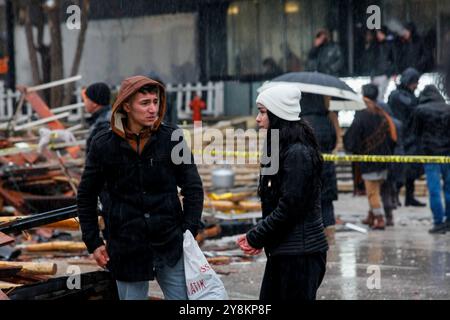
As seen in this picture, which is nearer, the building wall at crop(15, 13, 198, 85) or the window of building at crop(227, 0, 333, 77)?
the window of building at crop(227, 0, 333, 77)

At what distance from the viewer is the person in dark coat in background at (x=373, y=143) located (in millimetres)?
13812

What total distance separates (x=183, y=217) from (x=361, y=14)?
56.1ft

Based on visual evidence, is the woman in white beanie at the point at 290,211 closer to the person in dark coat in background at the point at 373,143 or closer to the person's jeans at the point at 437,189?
the person's jeans at the point at 437,189

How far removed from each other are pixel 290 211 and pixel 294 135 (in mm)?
456

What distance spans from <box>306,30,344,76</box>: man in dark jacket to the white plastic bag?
48.3ft

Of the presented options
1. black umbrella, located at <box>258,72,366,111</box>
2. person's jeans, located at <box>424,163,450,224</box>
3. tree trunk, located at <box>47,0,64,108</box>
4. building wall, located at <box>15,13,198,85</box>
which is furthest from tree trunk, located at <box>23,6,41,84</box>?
black umbrella, located at <box>258,72,366,111</box>

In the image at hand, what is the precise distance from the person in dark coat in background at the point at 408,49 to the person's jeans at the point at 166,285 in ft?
49.2

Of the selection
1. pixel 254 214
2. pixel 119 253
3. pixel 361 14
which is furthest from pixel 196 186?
pixel 361 14


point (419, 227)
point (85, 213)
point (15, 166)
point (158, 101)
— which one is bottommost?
point (419, 227)

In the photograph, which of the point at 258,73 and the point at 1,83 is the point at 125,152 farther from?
the point at 1,83

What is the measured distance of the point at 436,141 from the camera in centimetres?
1339

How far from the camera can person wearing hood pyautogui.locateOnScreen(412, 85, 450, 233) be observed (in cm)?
1329

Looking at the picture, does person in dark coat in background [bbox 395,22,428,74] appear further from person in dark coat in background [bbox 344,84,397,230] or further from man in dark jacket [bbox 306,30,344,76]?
person in dark coat in background [bbox 344,84,397,230]

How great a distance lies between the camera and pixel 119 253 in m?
6.21
